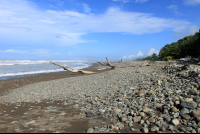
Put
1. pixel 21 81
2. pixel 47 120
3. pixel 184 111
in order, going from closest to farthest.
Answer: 1. pixel 184 111
2. pixel 47 120
3. pixel 21 81

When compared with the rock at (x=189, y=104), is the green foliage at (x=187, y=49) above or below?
above

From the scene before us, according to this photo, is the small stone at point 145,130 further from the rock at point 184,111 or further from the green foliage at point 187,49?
the green foliage at point 187,49

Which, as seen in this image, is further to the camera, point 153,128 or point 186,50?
point 186,50

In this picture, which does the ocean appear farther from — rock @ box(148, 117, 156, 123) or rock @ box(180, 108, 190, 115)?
rock @ box(180, 108, 190, 115)

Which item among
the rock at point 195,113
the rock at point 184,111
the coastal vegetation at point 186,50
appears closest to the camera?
the rock at point 195,113

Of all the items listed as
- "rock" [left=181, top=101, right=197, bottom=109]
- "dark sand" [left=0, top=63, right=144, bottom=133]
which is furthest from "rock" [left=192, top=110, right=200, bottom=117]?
"dark sand" [left=0, top=63, right=144, bottom=133]

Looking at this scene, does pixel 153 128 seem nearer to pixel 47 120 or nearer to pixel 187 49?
pixel 47 120

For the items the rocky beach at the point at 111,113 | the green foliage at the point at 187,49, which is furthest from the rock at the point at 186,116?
the green foliage at the point at 187,49

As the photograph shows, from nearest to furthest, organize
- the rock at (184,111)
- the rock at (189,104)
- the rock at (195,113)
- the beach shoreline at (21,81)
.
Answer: the rock at (195,113) → the rock at (184,111) → the rock at (189,104) → the beach shoreline at (21,81)

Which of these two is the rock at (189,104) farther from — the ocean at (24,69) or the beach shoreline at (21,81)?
the ocean at (24,69)

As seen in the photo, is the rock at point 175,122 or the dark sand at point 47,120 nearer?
the rock at point 175,122

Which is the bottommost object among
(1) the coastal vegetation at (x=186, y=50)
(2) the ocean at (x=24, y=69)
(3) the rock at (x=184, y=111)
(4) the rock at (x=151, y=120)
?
(4) the rock at (x=151, y=120)

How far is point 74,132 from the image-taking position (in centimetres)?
387

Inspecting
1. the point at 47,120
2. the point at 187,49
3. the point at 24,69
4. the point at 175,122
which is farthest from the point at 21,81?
the point at 187,49
